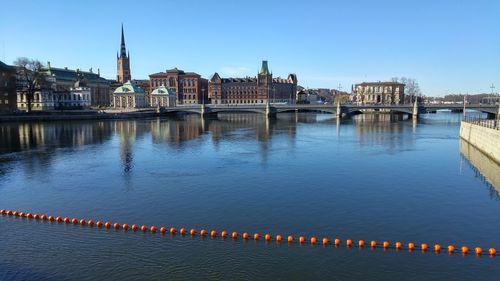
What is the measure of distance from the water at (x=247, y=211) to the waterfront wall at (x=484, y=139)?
3288mm

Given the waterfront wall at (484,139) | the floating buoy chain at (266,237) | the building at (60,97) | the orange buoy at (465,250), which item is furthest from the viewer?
the building at (60,97)

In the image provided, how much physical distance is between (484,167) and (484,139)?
938 centimetres

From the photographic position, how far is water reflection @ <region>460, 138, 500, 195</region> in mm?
35591

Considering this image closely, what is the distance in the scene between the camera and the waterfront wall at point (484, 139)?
4488cm

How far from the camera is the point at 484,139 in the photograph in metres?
51.0

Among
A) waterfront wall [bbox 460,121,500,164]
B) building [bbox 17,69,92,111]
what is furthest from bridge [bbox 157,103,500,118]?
waterfront wall [bbox 460,121,500,164]

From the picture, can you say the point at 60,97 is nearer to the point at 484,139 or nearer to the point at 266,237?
the point at 484,139

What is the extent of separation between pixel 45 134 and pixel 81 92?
98404 mm

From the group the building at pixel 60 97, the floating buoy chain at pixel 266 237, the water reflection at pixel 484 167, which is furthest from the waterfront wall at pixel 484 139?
the building at pixel 60 97

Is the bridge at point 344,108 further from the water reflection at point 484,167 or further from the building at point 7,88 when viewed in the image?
the water reflection at point 484,167

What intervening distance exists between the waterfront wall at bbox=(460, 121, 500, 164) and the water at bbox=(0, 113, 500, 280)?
329 centimetres

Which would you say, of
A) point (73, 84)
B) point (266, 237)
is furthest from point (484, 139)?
point (73, 84)

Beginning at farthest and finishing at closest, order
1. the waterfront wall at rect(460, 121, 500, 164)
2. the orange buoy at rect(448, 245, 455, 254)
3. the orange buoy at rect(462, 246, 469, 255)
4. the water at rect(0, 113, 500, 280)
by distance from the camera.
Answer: the waterfront wall at rect(460, 121, 500, 164)
the orange buoy at rect(448, 245, 455, 254)
the orange buoy at rect(462, 246, 469, 255)
the water at rect(0, 113, 500, 280)

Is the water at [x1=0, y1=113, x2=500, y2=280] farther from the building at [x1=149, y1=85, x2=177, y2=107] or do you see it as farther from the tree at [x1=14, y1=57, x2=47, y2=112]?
the building at [x1=149, y1=85, x2=177, y2=107]
